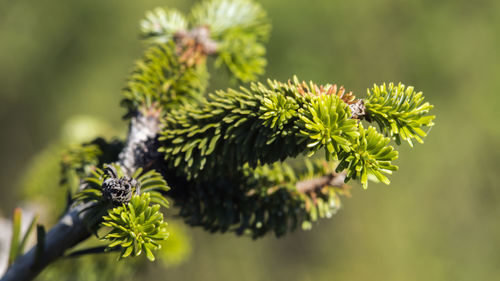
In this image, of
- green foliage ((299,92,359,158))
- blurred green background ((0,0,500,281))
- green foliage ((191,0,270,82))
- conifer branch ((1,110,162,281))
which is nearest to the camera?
green foliage ((299,92,359,158))

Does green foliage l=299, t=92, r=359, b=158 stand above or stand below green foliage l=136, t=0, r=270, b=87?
below

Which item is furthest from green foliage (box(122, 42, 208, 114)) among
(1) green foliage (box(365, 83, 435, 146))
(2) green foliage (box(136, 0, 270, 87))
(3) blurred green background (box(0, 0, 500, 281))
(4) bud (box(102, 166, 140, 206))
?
(3) blurred green background (box(0, 0, 500, 281))

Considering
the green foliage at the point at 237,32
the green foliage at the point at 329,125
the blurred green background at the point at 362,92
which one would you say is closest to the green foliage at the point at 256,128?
the green foliage at the point at 329,125

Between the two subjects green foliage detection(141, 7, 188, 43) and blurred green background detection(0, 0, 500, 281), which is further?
blurred green background detection(0, 0, 500, 281)

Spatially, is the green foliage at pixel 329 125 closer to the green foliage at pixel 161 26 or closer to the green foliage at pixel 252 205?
the green foliage at pixel 252 205

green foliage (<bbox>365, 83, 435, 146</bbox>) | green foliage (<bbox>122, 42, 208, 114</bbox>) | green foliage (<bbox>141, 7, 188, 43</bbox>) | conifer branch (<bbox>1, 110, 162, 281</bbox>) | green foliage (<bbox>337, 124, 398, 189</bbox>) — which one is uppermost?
green foliage (<bbox>141, 7, 188, 43</bbox>)

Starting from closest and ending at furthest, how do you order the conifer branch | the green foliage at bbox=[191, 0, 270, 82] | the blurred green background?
the conifer branch < the green foliage at bbox=[191, 0, 270, 82] < the blurred green background

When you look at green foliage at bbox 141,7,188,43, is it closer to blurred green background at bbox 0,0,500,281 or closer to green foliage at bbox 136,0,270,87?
green foliage at bbox 136,0,270,87
